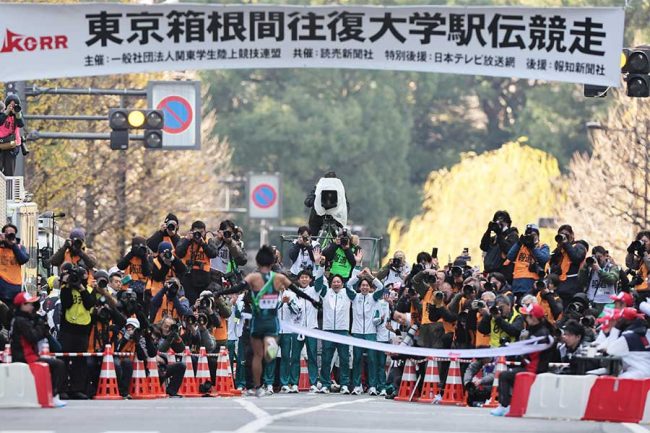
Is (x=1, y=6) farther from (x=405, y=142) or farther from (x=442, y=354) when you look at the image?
(x=405, y=142)

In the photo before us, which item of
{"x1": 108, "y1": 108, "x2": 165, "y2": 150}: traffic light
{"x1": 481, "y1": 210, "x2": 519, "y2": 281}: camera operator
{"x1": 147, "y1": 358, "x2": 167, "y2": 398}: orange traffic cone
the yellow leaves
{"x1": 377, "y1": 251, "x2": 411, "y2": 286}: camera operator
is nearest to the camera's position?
{"x1": 147, "y1": 358, "x2": 167, "y2": 398}: orange traffic cone

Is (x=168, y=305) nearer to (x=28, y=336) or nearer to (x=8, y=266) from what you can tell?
(x=8, y=266)

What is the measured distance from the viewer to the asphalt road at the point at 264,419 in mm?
24797

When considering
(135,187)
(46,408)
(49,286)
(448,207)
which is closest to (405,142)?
(448,207)

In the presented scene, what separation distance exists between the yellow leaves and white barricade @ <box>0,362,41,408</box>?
61.9 metres

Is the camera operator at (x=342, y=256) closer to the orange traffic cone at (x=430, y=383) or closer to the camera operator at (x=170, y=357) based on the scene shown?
the orange traffic cone at (x=430, y=383)

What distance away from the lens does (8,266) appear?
31.7 meters

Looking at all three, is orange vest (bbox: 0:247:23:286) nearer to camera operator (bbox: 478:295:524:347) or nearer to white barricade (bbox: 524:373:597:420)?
camera operator (bbox: 478:295:524:347)

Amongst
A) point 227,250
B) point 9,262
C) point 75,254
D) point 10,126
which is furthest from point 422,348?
point 10,126

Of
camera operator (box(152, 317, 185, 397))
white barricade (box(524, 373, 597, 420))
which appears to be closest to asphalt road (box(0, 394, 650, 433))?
white barricade (box(524, 373, 597, 420))

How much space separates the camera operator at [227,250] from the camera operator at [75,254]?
7.91ft

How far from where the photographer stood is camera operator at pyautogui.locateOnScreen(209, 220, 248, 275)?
35.0 meters

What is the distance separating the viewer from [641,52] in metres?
33.7

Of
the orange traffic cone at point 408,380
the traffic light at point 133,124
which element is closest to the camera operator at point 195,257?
the orange traffic cone at point 408,380
